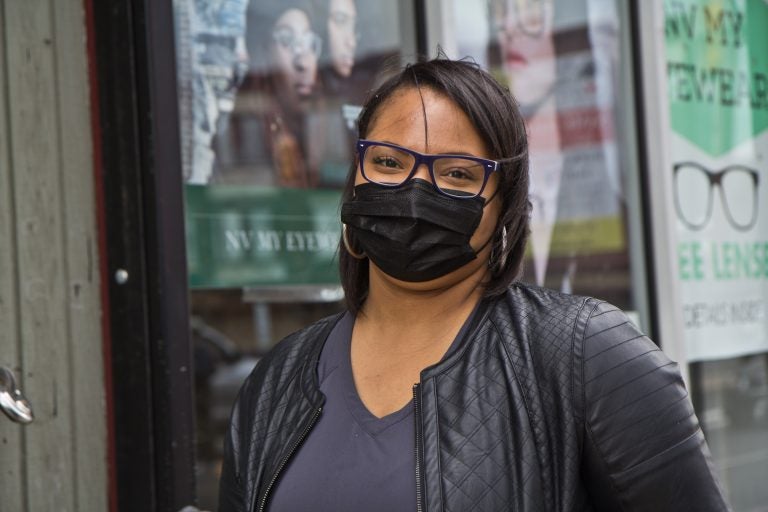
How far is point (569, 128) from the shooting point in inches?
174

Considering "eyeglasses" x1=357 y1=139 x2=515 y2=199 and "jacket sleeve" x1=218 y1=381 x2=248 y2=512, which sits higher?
"eyeglasses" x1=357 y1=139 x2=515 y2=199

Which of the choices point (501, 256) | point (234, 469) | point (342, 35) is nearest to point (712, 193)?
point (342, 35)

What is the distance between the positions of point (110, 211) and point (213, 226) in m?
0.40

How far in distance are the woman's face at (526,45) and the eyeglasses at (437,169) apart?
2.39 meters

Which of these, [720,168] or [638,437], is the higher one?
[720,168]

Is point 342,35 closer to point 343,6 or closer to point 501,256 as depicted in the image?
point 343,6

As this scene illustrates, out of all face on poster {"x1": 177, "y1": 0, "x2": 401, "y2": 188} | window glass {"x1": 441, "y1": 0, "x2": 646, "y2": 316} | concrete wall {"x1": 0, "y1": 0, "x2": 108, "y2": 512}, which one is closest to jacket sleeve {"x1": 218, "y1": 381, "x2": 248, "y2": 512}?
concrete wall {"x1": 0, "y1": 0, "x2": 108, "y2": 512}

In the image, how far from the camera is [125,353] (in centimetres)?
293

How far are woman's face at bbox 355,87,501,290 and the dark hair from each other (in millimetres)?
11

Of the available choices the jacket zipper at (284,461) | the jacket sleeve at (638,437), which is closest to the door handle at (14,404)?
the jacket zipper at (284,461)

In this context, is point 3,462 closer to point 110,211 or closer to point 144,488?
point 144,488

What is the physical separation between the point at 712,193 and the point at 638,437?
3354 millimetres

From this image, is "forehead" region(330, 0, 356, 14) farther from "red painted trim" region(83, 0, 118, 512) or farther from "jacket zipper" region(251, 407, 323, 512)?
"jacket zipper" region(251, 407, 323, 512)

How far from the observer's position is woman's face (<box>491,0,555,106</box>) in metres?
4.23
